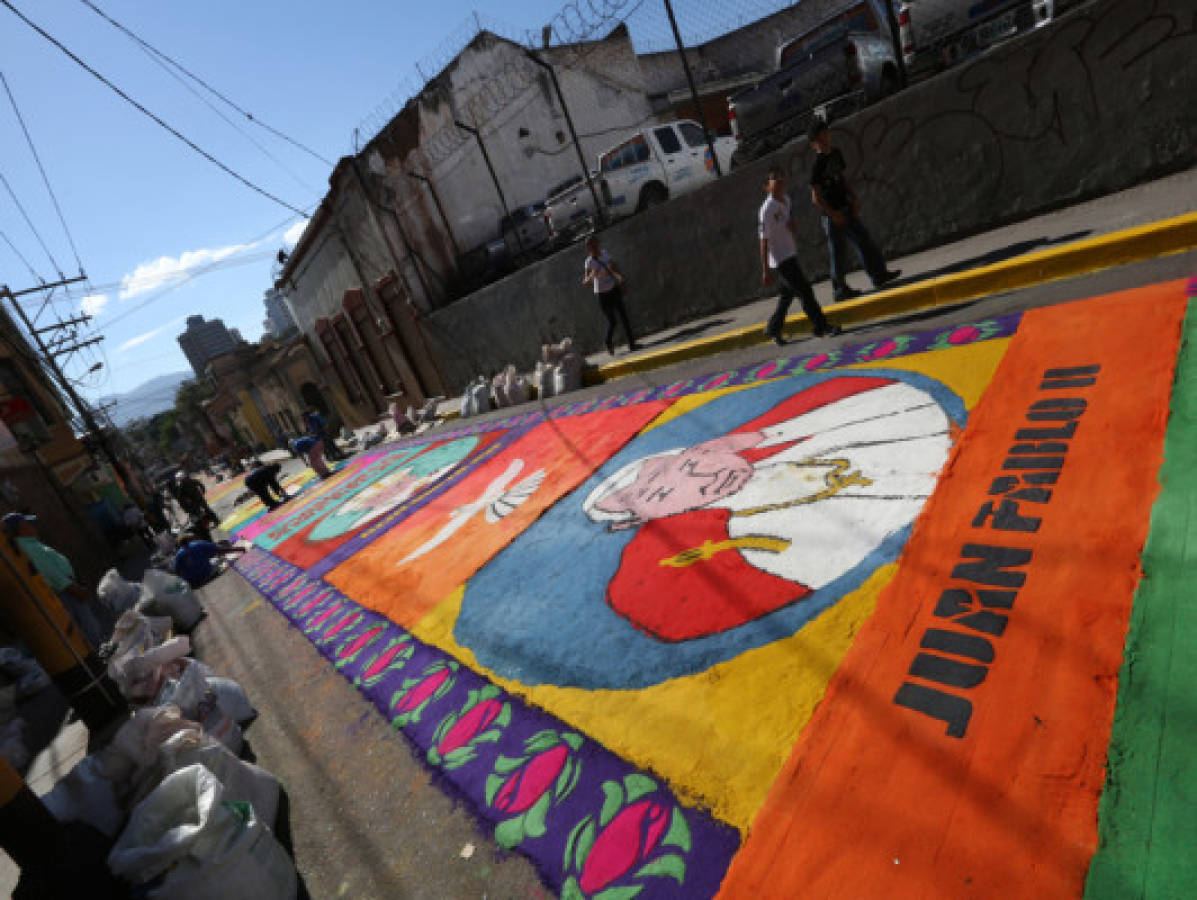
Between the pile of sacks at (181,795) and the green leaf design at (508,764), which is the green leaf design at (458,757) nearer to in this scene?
the green leaf design at (508,764)

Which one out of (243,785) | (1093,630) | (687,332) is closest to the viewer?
(1093,630)

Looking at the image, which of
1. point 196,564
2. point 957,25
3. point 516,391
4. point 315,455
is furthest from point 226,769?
point 957,25

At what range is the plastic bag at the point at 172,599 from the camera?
577cm

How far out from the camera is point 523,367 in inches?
492

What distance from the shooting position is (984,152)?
599 centimetres

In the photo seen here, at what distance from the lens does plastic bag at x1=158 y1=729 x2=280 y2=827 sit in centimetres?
247

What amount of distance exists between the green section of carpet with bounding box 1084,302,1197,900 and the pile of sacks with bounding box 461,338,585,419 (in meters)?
7.20

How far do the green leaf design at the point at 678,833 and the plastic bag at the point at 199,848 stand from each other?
4.84 ft

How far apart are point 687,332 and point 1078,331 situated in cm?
534

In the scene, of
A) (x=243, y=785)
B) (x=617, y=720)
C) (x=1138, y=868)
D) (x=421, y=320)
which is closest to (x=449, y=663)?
(x=243, y=785)

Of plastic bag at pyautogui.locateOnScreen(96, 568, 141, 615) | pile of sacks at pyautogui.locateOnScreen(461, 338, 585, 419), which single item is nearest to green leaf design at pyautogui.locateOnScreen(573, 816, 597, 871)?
plastic bag at pyautogui.locateOnScreen(96, 568, 141, 615)

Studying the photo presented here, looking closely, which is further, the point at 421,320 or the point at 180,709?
the point at 421,320

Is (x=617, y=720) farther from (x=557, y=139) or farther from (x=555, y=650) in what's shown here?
(x=557, y=139)

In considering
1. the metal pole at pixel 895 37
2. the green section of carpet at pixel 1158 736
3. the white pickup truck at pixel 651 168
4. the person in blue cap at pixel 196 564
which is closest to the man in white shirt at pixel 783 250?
the metal pole at pixel 895 37
